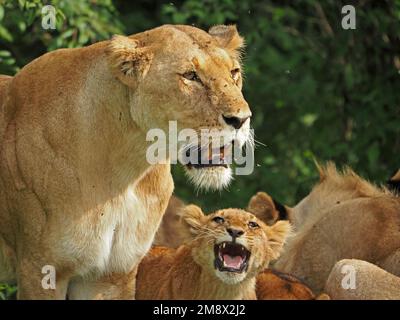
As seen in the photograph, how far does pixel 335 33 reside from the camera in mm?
11469

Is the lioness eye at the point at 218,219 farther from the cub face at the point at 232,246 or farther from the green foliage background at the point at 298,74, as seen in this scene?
the green foliage background at the point at 298,74

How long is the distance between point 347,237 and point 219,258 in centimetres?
113

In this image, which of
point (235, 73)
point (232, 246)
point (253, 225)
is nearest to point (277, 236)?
point (253, 225)

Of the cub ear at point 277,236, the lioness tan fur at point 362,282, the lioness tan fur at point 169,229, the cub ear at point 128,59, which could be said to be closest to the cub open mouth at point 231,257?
the cub ear at point 277,236

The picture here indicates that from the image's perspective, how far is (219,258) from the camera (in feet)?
21.6

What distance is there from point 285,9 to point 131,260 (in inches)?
235

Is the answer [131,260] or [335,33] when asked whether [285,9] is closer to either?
[335,33]

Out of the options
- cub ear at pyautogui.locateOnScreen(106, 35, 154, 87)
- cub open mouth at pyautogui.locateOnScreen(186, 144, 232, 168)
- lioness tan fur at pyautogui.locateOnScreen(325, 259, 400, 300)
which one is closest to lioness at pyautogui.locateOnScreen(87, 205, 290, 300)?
lioness tan fur at pyautogui.locateOnScreen(325, 259, 400, 300)

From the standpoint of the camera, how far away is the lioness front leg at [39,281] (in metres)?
5.80

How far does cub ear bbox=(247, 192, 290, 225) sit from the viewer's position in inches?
305

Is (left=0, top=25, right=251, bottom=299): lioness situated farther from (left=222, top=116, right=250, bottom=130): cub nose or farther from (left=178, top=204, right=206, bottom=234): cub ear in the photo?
(left=178, top=204, right=206, bottom=234): cub ear

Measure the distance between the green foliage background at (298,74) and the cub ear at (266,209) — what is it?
5.63ft

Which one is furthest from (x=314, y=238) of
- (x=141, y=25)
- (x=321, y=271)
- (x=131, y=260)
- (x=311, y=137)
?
(x=141, y=25)

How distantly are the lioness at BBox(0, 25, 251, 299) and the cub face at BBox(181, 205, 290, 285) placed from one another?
670mm
